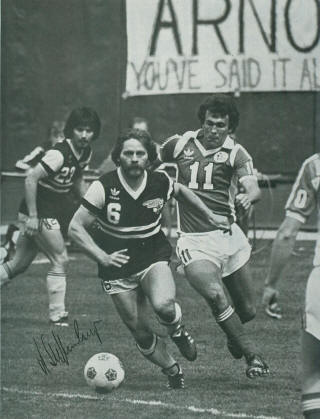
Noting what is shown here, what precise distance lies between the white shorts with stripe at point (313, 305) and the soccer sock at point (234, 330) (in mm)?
1970

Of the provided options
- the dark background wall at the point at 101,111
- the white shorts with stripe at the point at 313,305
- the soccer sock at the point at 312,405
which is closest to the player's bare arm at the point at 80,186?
A: the dark background wall at the point at 101,111

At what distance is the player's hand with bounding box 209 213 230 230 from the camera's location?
282 inches

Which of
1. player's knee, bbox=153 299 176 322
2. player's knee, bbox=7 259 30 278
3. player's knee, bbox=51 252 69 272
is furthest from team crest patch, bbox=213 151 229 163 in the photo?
player's knee, bbox=7 259 30 278

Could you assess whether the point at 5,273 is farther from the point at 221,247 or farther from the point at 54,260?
the point at 221,247

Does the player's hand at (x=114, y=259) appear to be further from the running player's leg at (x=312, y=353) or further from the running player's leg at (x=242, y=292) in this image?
the running player's leg at (x=312, y=353)

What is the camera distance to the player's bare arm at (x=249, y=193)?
6.79 meters

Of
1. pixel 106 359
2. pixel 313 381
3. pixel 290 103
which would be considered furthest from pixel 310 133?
pixel 313 381

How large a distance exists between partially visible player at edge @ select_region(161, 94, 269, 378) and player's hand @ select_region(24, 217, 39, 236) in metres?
1.41

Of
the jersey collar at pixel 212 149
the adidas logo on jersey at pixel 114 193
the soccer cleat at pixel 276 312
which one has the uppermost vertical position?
the jersey collar at pixel 212 149

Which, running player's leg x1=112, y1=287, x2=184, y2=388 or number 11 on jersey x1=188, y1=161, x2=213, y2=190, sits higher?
number 11 on jersey x1=188, y1=161, x2=213, y2=190

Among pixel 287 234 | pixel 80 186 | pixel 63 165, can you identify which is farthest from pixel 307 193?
pixel 63 165

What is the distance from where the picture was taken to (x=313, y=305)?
16.9 feet

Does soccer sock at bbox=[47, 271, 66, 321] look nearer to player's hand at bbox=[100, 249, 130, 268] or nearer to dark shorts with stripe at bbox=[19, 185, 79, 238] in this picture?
dark shorts with stripe at bbox=[19, 185, 79, 238]
